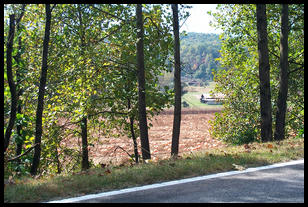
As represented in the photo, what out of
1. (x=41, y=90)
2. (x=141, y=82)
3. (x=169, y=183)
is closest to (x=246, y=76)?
(x=141, y=82)

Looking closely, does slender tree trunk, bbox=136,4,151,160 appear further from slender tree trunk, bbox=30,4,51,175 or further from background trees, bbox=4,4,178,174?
slender tree trunk, bbox=30,4,51,175

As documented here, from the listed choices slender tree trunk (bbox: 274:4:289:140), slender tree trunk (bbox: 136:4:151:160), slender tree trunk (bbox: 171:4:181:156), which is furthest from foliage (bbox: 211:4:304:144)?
slender tree trunk (bbox: 136:4:151:160)

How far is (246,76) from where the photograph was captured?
52.1ft

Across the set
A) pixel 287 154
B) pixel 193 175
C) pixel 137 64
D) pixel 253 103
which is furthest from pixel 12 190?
pixel 253 103

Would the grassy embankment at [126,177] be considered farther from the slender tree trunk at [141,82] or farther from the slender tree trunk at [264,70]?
the slender tree trunk at [141,82]

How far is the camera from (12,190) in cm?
519

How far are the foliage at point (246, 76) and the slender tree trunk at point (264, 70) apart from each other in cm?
379

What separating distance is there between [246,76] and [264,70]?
509cm

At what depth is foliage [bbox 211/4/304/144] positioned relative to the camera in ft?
50.3

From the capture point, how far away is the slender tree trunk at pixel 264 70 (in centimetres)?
1067

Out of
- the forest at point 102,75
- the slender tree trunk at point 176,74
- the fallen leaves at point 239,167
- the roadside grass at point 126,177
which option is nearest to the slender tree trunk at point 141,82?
the forest at point 102,75

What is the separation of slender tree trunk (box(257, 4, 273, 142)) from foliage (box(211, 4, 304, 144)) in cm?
379

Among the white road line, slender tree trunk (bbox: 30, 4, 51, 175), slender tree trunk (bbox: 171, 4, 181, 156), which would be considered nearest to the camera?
the white road line

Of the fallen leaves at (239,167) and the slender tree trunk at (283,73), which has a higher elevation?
the slender tree trunk at (283,73)
